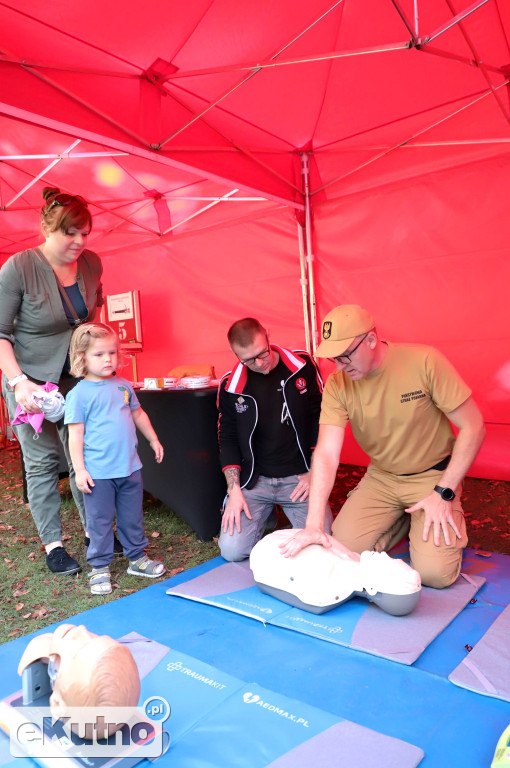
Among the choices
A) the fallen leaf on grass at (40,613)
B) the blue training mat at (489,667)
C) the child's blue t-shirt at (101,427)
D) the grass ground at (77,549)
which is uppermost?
the child's blue t-shirt at (101,427)

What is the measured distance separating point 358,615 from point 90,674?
1179 millimetres

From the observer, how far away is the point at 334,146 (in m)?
4.52

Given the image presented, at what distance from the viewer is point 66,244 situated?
2.54m

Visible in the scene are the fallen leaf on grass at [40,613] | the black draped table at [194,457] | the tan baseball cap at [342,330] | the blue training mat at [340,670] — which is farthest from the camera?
the black draped table at [194,457]

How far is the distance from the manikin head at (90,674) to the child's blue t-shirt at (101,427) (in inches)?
48.7

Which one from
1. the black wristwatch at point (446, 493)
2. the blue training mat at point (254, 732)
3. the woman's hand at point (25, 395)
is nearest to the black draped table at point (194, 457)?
the woman's hand at point (25, 395)

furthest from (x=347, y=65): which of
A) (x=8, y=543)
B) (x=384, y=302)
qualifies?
(x=8, y=543)

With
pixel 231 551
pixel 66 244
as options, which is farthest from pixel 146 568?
pixel 66 244

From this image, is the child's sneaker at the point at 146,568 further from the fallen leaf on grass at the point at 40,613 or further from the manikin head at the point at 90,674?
the manikin head at the point at 90,674

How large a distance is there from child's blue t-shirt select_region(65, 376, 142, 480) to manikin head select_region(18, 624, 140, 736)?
4.06ft

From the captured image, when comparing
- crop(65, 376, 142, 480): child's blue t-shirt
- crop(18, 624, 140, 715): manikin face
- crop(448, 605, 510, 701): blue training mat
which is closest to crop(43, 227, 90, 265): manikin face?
crop(65, 376, 142, 480): child's blue t-shirt

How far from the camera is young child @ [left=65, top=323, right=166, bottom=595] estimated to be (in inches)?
100

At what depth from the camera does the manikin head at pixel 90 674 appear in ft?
4.13

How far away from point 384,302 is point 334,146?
133 centimetres
